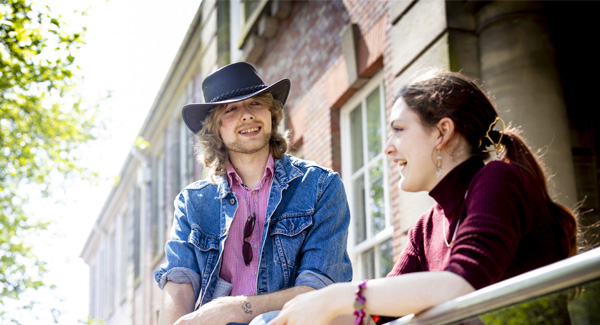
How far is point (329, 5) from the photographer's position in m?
8.89

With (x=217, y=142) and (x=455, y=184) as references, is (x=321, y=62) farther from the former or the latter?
(x=455, y=184)

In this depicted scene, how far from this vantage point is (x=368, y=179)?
795cm

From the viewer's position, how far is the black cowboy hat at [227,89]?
3762 millimetres

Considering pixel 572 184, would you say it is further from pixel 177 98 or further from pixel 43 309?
pixel 177 98

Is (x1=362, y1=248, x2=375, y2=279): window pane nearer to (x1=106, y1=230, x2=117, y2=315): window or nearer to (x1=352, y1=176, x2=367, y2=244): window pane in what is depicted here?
(x1=352, y1=176, x2=367, y2=244): window pane

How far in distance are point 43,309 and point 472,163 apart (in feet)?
40.6

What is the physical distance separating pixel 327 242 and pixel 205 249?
529 mm

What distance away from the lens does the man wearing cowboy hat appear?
10.9 ft

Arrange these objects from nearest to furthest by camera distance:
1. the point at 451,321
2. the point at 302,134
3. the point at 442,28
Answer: the point at 451,321 → the point at 442,28 → the point at 302,134

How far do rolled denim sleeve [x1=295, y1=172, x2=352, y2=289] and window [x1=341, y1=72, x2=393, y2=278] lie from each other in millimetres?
3838

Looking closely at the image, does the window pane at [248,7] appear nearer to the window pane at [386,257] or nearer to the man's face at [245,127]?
the window pane at [386,257]

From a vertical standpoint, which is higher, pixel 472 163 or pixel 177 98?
pixel 177 98

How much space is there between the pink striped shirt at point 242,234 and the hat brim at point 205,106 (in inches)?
12.2

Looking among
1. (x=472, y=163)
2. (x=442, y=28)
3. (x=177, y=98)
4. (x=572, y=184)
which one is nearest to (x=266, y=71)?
(x=442, y=28)
